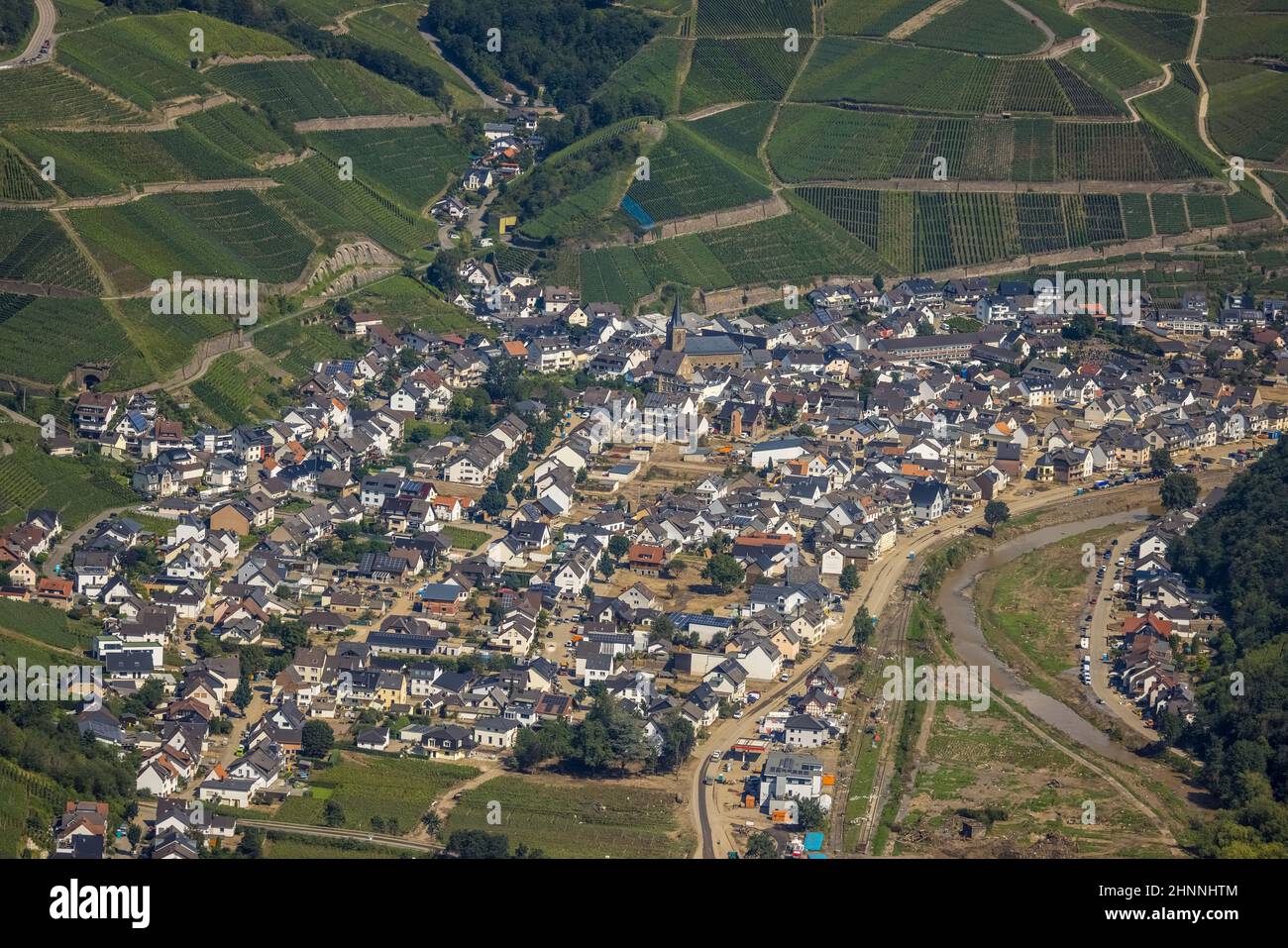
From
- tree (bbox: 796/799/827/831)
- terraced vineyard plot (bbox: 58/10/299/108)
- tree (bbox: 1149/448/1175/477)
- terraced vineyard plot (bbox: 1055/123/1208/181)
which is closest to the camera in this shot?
tree (bbox: 796/799/827/831)

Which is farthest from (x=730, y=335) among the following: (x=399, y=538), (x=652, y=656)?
(x=652, y=656)

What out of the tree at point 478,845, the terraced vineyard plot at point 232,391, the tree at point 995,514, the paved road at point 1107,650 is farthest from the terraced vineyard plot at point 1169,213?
the tree at point 478,845

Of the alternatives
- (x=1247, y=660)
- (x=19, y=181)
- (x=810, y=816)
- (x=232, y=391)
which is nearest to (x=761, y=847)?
(x=810, y=816)

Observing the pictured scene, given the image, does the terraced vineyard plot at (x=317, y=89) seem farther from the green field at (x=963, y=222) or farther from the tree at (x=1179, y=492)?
the tree at (x=1179, y=492)

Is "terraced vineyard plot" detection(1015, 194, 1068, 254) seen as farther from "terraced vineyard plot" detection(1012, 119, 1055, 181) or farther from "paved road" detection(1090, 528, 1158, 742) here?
"paved road" detection(1090, 528, 1158, 742)

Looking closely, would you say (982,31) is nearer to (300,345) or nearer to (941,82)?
(941,82)

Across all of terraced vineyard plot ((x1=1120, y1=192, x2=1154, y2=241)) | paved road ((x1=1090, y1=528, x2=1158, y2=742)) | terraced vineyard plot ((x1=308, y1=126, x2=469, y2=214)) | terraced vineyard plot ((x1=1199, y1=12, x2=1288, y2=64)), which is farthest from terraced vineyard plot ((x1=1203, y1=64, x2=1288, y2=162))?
paved road ((x1=1090, y1=528, x2=1158, y2=742))

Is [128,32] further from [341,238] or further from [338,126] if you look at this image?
[341,238]
